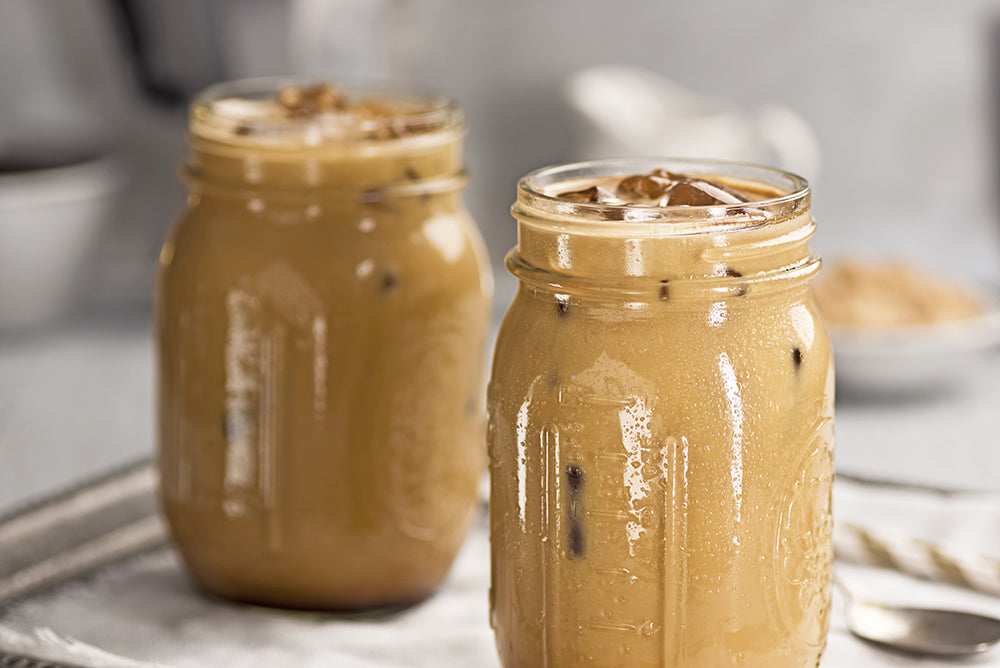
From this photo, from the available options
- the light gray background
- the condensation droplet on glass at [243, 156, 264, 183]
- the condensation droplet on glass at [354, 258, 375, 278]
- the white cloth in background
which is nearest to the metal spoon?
the white cloth in background

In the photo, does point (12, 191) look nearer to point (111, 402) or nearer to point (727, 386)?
point (111, 402)

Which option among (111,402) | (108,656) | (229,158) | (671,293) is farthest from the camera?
(111,402)

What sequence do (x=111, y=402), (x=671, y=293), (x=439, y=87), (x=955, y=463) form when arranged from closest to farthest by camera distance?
(x=671, y=293), (x=955, y=463), (x=111, y=402), (x=439, y=87)

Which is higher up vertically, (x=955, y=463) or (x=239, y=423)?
(x=239, y=423)

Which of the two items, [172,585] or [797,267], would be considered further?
[172,585]

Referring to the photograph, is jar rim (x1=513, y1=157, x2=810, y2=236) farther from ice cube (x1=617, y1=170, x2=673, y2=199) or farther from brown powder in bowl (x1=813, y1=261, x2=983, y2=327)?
brown powder in bowl (x1=813, y1=261, x2=983, y2=327)

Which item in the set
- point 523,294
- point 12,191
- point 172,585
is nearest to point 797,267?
point 523,294

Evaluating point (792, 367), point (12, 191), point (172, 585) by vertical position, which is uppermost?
point (792, 367)
